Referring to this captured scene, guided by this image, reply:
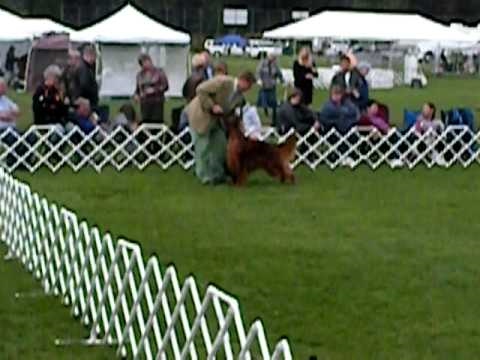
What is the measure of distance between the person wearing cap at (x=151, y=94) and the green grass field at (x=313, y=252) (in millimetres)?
1752

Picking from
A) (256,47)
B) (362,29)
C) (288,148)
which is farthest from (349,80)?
(256,47)

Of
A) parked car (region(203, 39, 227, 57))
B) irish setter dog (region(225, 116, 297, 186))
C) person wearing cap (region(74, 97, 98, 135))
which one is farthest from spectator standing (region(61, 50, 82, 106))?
parked car (region(203, 39, 227, 57))

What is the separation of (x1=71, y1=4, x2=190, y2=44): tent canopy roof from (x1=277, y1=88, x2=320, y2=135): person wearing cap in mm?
10328

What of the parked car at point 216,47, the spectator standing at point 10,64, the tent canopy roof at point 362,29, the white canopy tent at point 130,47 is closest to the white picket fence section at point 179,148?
the tent canopy roof at point 362,29

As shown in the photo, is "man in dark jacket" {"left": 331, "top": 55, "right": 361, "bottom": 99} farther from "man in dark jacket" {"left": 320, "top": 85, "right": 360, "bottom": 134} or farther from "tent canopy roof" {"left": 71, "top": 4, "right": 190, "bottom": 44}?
"tent canopy roof" {"left": 71, "top": 4, "right": 190, "bottom": 44}

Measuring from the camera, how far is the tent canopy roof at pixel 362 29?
28.4 m

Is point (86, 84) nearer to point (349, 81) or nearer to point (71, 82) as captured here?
point (71, 82)

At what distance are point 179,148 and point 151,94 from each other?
1435mm

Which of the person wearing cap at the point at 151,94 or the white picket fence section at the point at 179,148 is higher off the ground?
the person wearing cap at the point at 151,94

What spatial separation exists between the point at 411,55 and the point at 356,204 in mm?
31403

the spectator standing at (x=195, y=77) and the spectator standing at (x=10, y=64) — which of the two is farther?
the spectator standing at (x=10, y=64)

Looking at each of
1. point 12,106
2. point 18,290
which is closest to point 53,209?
point 18,290

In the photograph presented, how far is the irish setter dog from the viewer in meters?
15.5

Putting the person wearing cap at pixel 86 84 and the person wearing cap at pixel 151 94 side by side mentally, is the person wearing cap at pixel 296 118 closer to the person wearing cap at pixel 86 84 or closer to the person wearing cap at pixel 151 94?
the person wearing cap at pixel 151 94
